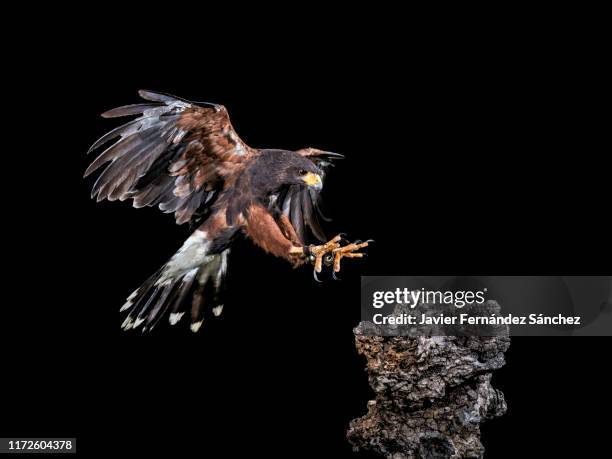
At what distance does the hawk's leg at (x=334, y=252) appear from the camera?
6.10 meters

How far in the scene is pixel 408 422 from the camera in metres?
5.76

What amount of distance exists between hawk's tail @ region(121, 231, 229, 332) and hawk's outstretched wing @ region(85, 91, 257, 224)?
1.05ft

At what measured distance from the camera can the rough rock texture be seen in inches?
224

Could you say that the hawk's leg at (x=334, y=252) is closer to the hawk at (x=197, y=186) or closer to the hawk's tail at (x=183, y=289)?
the hawk at (x=197, y=186)

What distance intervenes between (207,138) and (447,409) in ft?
8.48

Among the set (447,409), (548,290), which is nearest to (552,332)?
(548,290)

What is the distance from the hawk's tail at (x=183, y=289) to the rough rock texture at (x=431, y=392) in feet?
5.14

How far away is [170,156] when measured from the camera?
6.39 meters

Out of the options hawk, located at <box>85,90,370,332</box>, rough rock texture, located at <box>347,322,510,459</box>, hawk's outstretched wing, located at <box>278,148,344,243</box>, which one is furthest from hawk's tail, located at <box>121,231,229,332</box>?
rough rock texture, located at <box>347,322,510,459</box>

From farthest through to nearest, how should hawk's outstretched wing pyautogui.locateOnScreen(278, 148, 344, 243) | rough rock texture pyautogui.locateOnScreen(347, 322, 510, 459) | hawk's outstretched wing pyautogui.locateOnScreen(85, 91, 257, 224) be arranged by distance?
hawk's outstretched wing pyautogui.locateOnScreen(278, 148, 344, 243) → hawk's outstretched wing pyautogui.locateOnScreen(85, 91, 257, 224) → rough rock texture pyautogui.locateOnScreen(347, 322, 510, 459)

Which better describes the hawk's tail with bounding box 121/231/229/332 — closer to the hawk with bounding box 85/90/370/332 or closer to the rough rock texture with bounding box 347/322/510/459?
the hawk with bounding box 85/90/370/332

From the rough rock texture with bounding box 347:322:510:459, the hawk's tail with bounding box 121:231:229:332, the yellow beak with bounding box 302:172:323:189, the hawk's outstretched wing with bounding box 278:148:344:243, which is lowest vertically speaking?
the rough rock texture with bounding box 347:322:510:459

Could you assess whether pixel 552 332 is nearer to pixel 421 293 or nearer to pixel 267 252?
pixel 421 293

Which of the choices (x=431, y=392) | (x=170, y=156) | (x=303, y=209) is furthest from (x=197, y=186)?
(x=431, y=392)
